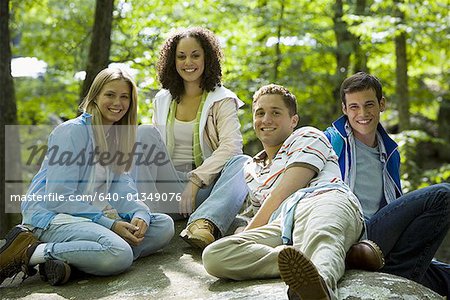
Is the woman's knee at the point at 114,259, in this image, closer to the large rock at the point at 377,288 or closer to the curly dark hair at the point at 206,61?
the large rock at the point at 377,288

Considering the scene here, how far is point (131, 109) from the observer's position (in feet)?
13.5

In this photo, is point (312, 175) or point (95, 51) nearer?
point (312, 175)

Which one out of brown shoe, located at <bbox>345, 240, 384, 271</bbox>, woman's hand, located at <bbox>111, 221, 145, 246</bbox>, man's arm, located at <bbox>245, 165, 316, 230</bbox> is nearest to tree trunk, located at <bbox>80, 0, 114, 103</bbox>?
woman's hand, located at <bbox>111, 221, 145, 246</bbox>

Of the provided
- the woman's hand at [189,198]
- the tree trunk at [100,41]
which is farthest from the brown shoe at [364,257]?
the tree trunk at [100,41]

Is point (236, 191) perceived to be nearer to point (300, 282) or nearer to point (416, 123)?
point (300, 282)

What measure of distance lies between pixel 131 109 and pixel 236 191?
944mm

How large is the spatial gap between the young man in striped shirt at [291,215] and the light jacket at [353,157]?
0.27 m

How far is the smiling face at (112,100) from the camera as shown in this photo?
3969mm

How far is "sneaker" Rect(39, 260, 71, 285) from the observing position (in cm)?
344

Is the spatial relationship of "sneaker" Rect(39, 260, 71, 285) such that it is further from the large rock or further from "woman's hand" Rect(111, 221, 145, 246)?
the large rock

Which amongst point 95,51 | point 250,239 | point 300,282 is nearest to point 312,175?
point 250,239

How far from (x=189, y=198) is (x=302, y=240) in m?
1.57

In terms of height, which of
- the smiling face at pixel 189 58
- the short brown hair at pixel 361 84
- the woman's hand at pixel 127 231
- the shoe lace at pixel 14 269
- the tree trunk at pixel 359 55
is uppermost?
the tree trunk at pixel 359 55

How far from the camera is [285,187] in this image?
3404 millimetres
